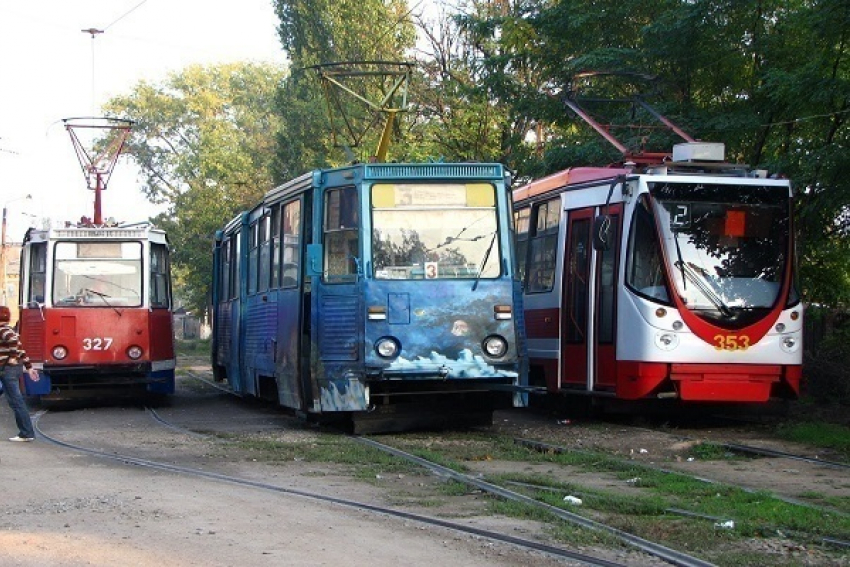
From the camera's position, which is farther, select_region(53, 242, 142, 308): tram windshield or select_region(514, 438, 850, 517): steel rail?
select_region(53, 242, 142, 308): tram windshield

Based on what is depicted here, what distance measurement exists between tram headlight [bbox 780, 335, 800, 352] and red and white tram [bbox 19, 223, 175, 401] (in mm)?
10306

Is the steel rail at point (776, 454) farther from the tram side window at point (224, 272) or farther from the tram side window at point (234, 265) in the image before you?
the tram side window at point (224, 272)

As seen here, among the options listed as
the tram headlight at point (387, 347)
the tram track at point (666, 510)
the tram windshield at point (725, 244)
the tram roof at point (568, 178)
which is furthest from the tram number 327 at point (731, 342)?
the tram headlight at point (387, 347)

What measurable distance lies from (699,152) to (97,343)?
1000 centimetres

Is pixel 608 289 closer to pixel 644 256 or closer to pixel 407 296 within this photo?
pixel 644 256

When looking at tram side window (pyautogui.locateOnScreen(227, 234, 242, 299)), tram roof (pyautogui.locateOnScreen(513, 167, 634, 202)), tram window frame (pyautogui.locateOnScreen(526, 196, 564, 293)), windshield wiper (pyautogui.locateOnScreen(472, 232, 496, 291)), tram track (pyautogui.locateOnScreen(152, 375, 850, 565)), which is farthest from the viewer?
tram side window (pyautogui.locateOnScreen(227, 234, 242, 299))

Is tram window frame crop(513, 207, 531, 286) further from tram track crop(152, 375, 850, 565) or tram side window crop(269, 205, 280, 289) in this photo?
tram track crop(152, 375, 850, 565)

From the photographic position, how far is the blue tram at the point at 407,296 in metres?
14.3

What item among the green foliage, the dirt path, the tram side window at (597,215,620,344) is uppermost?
the green foliage

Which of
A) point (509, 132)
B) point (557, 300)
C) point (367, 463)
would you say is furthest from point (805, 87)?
point (509, 132)

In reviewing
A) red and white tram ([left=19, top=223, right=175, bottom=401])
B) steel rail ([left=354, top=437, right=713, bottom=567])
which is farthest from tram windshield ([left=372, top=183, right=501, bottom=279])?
red and white tram ([left=19, top=223, right=175, bottom=401])

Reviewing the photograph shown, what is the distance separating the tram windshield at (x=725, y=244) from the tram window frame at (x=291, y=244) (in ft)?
14.2

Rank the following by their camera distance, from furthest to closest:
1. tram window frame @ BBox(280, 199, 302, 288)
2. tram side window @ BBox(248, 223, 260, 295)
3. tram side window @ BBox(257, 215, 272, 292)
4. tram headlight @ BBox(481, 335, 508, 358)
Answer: tram side window @ BBox(248, 223, 260, 295), tram side window @ BBox(257, 215, 272, 292), tram window frame @ BBox(280, 199, 302, 288), tram headlight @ BBox(481, 335, 508, 358)

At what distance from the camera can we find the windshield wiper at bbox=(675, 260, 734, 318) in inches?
597
